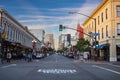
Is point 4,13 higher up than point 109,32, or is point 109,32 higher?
point 4,13

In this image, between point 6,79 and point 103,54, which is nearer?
point 6,79

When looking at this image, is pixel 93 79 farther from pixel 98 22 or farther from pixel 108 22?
pixel 98 22

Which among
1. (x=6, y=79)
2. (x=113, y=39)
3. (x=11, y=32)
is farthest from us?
(x=11, y=32)

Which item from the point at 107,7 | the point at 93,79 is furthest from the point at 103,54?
the point at 93,79

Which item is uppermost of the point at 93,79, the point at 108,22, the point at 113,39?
the point at 108,22

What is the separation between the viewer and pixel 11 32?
3088 inches

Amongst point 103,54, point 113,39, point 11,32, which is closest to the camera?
point 113,39

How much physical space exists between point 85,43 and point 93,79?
205 ft

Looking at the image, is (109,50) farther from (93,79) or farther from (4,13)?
(93,79)

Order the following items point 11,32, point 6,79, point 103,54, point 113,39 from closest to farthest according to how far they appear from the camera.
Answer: point 6,79
point 113,39
point 103,54
point 11,32

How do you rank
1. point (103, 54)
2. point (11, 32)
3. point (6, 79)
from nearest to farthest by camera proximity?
point (6, 79), point (103, 54), point (11, 32)

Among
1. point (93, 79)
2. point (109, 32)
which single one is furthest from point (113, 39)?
point (93, 79)

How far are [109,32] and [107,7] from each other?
17.5ft

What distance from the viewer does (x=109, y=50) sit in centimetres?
5709
